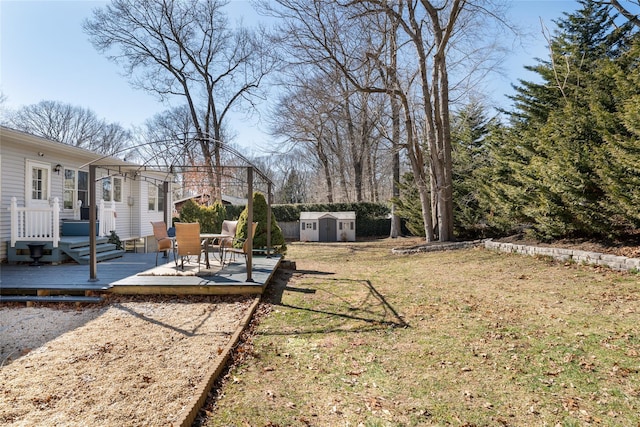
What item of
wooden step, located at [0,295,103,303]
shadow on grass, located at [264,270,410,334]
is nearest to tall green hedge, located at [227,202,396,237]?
shadow on grass, located at [264,270,410,334]

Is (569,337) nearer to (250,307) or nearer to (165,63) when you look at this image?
(250,307)

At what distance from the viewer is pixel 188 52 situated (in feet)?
69.2

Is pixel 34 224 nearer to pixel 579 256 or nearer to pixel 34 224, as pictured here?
pixel 34 224

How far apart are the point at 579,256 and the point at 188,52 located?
21.4 m

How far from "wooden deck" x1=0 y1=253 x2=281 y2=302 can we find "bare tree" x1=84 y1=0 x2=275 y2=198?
12252mm

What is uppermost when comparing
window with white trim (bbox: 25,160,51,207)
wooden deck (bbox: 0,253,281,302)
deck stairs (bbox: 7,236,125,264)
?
window with white trim (bbox: 25,160,51,207)

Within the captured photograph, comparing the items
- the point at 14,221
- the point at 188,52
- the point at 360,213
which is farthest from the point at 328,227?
the point at 14,221

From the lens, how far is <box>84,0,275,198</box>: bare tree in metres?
19.7

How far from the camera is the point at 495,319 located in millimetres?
5020

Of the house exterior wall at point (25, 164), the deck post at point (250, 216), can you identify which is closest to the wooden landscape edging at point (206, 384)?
the deck post at point (250, 216)

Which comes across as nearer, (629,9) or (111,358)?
(111,358)

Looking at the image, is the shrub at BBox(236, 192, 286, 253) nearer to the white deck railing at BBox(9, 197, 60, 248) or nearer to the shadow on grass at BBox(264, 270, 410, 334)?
the shadow on grass at BBox(264, 270, 410, 334)

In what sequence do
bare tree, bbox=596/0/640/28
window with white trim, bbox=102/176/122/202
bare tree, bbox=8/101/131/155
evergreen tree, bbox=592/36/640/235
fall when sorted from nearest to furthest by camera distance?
1. evergreen tree, bbox=592/36/640/235
2. bare tree, bbox=596/0/640/28
3. window with white trim, bbox=102/176/122/202
4. bare tree, bbox=8/101/131/155

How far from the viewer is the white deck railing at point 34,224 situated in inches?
336
